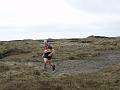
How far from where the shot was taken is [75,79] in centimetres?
2158

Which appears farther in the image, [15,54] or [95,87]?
[15,54]

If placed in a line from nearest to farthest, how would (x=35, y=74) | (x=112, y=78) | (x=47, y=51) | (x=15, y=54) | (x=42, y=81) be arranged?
1. (x=42, y=81)
2. (x=112, y=78)
3. (x=35, y=74)
4. (x=47, y=51)
5. (x=15, y=54)

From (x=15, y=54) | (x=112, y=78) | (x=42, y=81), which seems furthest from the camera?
(x=15, y=54)

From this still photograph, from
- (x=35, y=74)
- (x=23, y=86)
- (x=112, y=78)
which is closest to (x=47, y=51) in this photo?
(x=35, y=74)

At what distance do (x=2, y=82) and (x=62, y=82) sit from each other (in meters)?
3.14

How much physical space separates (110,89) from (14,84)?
184 inches

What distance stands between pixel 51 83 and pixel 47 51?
8956 millimetres

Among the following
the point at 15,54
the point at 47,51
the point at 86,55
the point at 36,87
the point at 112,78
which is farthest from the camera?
the point at 15,54

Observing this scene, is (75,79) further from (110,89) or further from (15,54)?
(15,54)

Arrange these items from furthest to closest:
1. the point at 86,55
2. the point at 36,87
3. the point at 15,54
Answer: the point at 15,54
the point at 86,55
the point at 36,87

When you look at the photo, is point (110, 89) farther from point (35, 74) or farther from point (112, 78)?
point (35, 74)

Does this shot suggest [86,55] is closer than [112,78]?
No

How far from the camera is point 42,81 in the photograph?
20.3 meters

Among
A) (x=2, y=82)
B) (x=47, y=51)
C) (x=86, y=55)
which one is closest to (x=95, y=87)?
(x=2, y=82)
